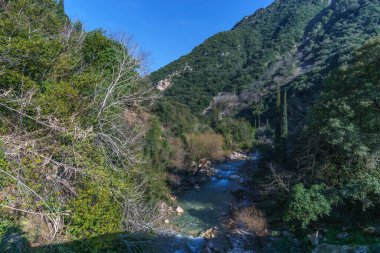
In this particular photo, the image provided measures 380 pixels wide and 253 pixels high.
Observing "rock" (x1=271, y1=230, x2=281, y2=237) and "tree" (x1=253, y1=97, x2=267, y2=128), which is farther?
"tree" (x1=253, y1=97, x2=267, y2=128)

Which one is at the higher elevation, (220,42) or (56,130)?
(220,42)

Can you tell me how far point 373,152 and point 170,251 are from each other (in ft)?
30.8

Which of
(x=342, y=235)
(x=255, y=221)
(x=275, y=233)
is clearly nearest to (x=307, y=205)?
(x=342, y=235)

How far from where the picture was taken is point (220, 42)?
65.8 metres

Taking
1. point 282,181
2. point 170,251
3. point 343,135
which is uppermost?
point 343,135

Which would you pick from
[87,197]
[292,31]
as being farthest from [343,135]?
[292,31]

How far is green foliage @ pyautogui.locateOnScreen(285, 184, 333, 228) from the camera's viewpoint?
33.8ft

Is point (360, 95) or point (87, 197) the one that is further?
point (360, 95)

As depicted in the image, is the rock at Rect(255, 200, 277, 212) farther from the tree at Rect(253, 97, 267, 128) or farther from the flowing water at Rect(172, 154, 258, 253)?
the tree at Rect(253, 97, 267, 128)

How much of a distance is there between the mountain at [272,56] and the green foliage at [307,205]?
25629 mm

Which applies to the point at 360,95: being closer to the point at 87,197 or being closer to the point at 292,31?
the point at 87,197

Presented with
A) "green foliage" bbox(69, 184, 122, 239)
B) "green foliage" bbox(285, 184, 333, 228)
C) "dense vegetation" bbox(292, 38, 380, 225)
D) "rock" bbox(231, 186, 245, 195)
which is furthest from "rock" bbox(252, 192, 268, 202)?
"green foliage" bbox(69, 184, 122, 239)

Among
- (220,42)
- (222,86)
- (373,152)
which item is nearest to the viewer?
(373,152)

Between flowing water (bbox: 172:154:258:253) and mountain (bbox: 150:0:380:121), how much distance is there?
1739 centimetres
